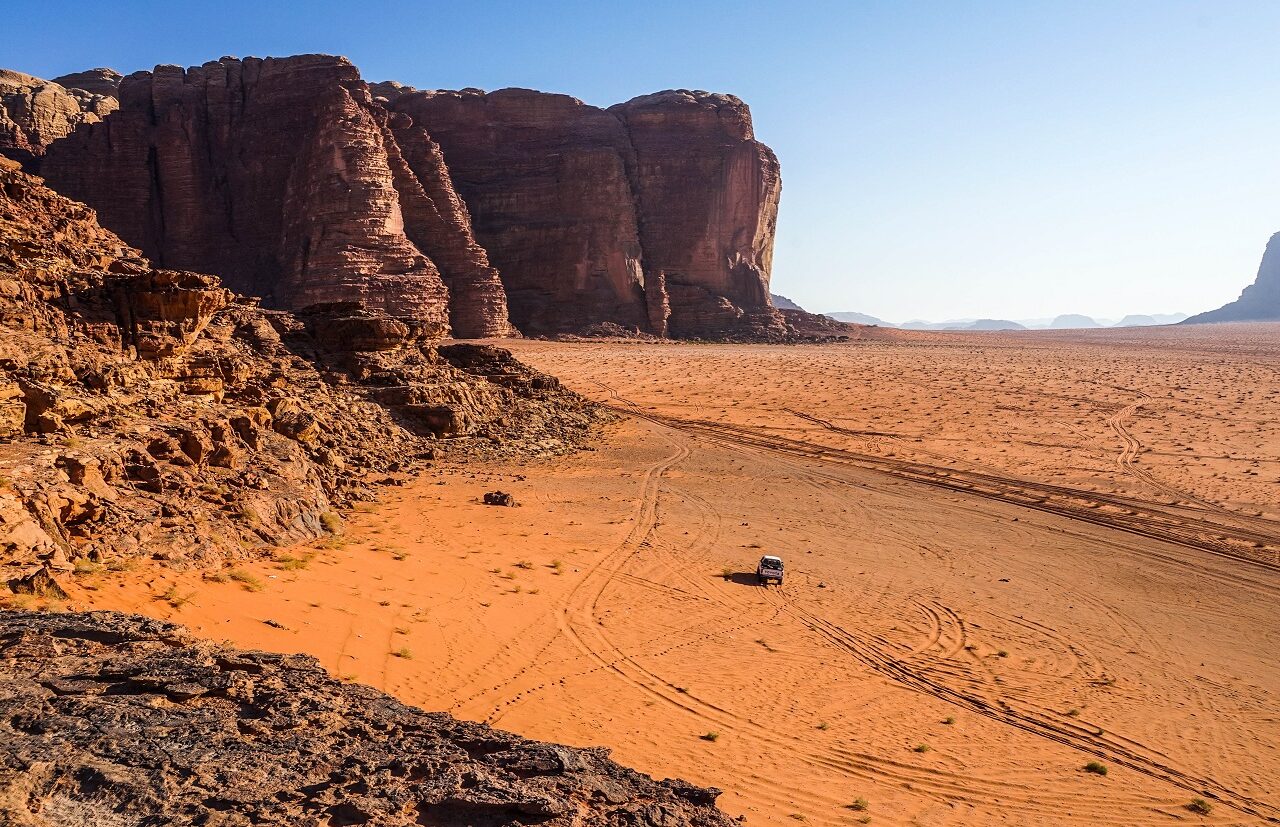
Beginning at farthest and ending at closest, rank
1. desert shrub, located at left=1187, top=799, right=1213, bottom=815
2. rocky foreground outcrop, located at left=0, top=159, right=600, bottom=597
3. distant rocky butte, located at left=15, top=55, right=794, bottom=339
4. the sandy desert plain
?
1. distant rocky butte, located at left=15, top=55, right=794, bottom=339
2. rocky foreground outcrop, located at left=0, top=159, right=600, bottom=597
3. the sandy desert plain
4. desert shrub, located at left=1187, top=799, right=1213, bottom=815

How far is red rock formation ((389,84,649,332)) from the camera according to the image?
65.1 meters

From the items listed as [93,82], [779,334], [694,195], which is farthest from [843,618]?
[93,82]

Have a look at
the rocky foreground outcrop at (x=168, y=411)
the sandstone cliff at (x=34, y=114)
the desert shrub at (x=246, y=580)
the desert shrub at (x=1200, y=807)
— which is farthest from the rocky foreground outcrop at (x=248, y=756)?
the sandstone cliff at (x=34, y=114)

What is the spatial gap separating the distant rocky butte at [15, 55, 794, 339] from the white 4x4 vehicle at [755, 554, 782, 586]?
39.3 meters

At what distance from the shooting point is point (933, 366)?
170ft

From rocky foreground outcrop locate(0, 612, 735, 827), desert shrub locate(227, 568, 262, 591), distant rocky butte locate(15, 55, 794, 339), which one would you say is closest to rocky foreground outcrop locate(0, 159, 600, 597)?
desert shrub locate(227, 568, 262, 591)

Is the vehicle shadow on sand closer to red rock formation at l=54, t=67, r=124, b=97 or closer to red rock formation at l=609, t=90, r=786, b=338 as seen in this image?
red rock formation at l=609, t=90, r=786, b=338

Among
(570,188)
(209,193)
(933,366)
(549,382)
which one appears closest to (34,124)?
(209,193)

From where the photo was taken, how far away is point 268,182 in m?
55.8

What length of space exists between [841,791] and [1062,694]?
14.1ft

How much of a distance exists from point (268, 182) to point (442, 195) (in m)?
11.3

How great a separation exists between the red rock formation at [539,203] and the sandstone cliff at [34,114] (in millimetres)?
21201

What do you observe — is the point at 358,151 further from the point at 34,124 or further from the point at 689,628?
the point at 689,628

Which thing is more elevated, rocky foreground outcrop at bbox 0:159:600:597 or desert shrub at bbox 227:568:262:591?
rocky foreground outcrop at bbox 0:159:600:597
